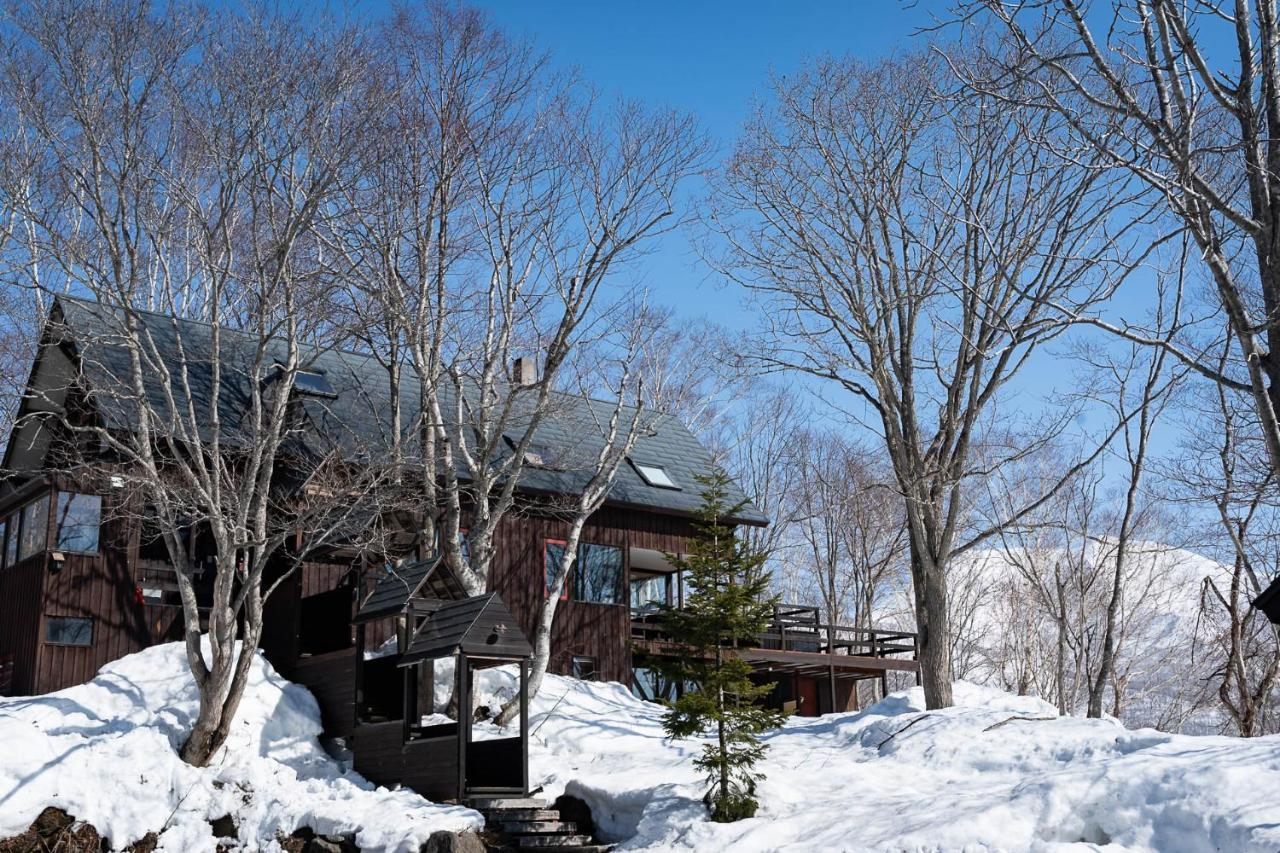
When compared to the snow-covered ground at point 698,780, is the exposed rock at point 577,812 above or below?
below

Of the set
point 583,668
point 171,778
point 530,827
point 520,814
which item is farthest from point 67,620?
point 583,668

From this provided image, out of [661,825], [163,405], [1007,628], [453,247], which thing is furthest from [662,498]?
[1007,628]

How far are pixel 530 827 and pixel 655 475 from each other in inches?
492

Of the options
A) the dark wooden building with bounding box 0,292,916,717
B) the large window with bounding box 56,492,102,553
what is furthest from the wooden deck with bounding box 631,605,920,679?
the large window with bounding box 56,492,102,553

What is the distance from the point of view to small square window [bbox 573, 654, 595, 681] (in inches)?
910

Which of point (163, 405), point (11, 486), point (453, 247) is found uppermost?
point (453, 247)

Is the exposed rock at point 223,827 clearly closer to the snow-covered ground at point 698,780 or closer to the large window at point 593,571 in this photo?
the snow-covered ground at point 698,780

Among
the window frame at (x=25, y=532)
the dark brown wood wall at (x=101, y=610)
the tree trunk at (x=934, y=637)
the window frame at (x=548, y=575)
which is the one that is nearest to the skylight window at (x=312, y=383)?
the dark brown wood wall at (x=101, y=610)

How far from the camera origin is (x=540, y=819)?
47.8 ft

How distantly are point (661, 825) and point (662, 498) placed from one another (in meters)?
11.9

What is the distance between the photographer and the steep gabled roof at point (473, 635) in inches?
597

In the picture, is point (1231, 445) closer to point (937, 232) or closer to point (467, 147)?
point (937, 232)

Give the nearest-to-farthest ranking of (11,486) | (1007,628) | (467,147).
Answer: (467,147) < (11,486) < (1007,628)

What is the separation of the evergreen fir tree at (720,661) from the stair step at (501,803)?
6.36 ft
